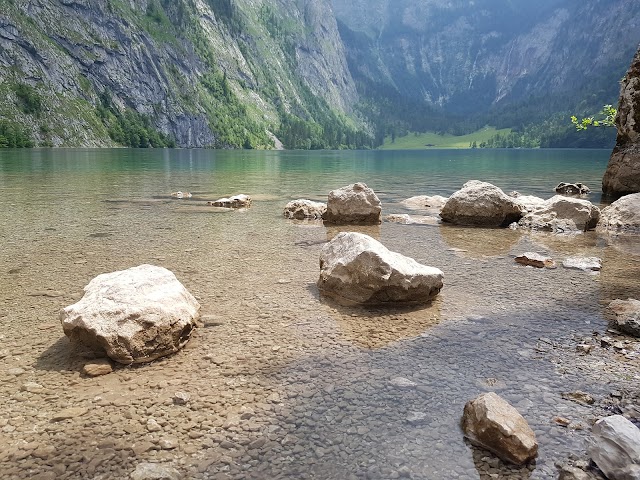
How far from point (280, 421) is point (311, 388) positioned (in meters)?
0.79

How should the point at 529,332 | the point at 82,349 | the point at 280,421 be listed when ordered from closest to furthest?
the point at 280,421, the point at 82,349, the point at 529,332

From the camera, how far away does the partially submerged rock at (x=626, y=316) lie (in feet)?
24.1

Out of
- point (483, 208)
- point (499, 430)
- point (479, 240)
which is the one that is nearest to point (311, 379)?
point (499, 430)

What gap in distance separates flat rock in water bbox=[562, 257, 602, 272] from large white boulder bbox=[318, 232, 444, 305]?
5005 millimetres

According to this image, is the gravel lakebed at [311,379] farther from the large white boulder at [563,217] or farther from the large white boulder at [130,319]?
the large white boulder at [563,217]

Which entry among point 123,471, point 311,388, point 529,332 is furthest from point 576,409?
point 123,471

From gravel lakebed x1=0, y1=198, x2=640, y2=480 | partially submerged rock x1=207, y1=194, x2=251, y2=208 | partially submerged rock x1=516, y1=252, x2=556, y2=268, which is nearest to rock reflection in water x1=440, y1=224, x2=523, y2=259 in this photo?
partially submerged rock x1=516, y1=252, x2=556, y2=268

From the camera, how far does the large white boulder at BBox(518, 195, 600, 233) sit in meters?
18.0

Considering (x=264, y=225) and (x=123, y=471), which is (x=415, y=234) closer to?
(x=264, y=225)

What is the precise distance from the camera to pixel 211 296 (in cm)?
956

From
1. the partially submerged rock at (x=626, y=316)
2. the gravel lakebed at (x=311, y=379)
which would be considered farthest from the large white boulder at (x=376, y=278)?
the partially submerged rock at (x=626, y=316)

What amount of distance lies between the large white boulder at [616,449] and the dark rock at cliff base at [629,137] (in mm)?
26455

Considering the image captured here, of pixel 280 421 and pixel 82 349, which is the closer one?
pixel 280 421

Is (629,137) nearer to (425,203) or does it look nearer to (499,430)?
(425,203)
